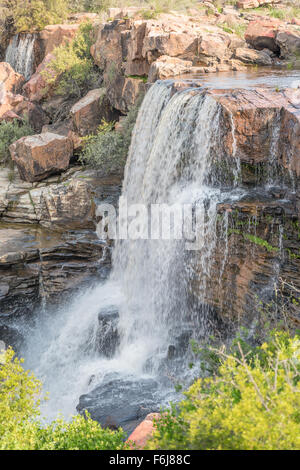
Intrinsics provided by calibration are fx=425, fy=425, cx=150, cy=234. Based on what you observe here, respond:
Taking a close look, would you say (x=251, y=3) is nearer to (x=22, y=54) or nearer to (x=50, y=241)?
(x=22, y=54)

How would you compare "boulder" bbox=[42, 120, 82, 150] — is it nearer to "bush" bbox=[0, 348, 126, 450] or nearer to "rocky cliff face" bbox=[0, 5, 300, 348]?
"rocky cliff face" bbox=[0, 5, 300, 348]

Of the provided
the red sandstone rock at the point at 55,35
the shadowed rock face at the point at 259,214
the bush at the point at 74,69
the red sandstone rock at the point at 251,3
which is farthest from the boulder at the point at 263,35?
the shadowed rock face at the point at 259,214

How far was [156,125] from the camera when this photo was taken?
36.0ft

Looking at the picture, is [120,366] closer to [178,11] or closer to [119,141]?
[119,141]

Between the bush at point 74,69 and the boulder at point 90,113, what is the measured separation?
Answer: 1.71 m

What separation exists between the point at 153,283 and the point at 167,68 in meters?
6.47

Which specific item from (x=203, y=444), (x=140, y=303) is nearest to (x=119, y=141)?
(x=140, y=303)

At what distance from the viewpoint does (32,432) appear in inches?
197

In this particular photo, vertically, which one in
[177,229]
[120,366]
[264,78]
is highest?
[264,78]

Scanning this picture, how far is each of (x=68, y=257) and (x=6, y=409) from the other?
699 cm

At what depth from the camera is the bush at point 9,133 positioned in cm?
1537

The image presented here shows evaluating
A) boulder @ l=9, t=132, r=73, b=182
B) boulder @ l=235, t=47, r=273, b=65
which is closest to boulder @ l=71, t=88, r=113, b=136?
boulder @ l=9, t=132, r=73, b=182

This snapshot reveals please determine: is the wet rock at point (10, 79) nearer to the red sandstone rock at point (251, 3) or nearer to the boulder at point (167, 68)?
the boulder at point (167, 68)

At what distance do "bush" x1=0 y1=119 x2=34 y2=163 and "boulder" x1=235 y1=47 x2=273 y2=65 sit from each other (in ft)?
26.6
